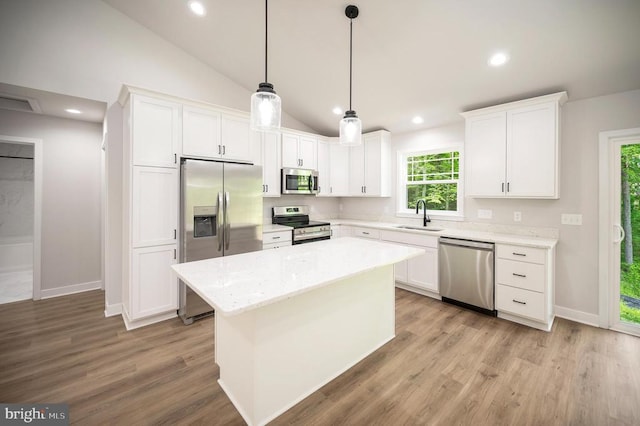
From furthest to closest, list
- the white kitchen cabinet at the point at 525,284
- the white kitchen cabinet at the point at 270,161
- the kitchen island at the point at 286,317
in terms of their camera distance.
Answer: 1. the white kitchen cabinet at the point at 270,161
2. the white kitchen cabinet at the point at 525,284
3. the kitchen island at the point at 286,317

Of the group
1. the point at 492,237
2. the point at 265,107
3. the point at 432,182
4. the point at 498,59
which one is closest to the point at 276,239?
the point at 265,107

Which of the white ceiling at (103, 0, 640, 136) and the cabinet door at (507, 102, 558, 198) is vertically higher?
the white ceiling at (103, 0, 640, 136)

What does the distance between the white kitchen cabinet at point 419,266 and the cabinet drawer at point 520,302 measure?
751 millimetres

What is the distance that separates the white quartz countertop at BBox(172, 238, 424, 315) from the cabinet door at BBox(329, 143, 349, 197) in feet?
8.44

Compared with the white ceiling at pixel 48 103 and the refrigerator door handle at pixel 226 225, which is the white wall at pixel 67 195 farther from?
the refrigerator door handle at pixel 226 225

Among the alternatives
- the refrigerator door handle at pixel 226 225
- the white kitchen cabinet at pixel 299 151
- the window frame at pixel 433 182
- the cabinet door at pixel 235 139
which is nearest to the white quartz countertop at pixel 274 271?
the refrigerator door handle at pixel 226 225

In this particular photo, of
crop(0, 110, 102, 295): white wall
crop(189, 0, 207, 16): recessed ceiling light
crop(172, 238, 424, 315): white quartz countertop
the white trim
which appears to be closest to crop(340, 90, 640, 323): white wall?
crop(172, 238, 424, 315): white quartz countertop

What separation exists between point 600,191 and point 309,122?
410cm

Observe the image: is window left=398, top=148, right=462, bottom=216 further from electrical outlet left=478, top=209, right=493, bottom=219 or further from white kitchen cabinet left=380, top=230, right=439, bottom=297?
white kitchen cabinet left=380, top=230, right=439, bottom=297

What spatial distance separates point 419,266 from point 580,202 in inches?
75.3

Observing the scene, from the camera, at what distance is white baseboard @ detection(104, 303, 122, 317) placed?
321cm

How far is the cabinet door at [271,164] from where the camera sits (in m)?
3.99

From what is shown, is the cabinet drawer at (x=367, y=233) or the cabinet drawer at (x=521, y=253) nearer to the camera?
the cabinet drawer at (x=521, y=253)

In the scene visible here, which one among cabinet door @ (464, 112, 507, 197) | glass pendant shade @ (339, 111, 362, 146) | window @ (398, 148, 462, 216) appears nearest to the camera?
glass pendant shade @ (339, 111, 362, 146)
